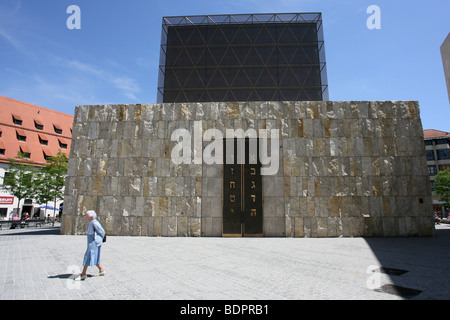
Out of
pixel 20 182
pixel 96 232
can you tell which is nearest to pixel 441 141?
pixel 96 232

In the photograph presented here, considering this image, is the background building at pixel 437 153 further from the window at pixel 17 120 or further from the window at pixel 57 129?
the window at pixel 17 120

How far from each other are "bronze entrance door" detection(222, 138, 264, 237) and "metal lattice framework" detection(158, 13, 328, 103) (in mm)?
21394

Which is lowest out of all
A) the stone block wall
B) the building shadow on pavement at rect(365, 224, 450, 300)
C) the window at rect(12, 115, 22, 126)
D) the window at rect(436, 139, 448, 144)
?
the building shadow on pavement at rect(365, 224, 450, 300)

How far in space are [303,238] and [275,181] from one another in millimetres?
3715

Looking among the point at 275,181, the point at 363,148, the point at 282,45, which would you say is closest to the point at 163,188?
the point at 275,181

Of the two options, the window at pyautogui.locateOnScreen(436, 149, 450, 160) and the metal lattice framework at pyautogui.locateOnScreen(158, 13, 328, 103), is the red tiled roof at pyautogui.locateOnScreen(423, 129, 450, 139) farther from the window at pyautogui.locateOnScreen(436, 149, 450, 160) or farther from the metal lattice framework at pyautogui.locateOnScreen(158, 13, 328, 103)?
the metal lattice framework at pyautogui.locateOnScreen(158, 13, 328, 103)

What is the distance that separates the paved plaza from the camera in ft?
17.2

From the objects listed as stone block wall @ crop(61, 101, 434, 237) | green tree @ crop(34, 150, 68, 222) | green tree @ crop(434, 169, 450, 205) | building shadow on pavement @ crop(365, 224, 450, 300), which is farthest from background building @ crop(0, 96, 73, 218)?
green tree @ crop(434, 169, 450, 205)

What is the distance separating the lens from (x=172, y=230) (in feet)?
50.8

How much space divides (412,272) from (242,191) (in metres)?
9.67

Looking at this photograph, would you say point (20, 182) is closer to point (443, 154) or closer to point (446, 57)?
point (446, 57)

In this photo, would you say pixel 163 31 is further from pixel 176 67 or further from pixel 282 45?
pixel 282 45

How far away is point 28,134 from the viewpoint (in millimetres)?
44531

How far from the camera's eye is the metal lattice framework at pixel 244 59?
3603 centimetres
